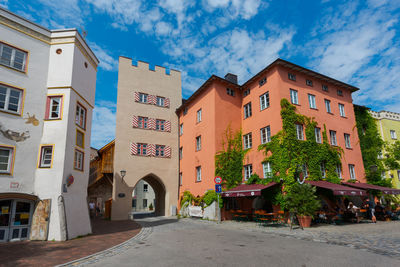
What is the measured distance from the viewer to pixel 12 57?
39.1ft

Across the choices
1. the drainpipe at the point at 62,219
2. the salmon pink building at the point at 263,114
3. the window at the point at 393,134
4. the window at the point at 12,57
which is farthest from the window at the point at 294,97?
the window at the point at 12,57

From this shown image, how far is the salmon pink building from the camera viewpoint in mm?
18547

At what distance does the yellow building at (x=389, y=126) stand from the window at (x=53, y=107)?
28.2 meters

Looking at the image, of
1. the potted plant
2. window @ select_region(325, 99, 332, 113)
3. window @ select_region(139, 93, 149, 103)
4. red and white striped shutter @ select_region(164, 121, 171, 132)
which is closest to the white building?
the potted plant

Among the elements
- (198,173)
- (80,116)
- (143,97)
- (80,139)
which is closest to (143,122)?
(143,97)

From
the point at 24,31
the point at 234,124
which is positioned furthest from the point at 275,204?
the point at 24,31

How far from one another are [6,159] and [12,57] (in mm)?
4879

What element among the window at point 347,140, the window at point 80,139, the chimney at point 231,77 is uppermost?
the chimney at point 231,77

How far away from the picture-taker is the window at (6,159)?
1087 centimetres

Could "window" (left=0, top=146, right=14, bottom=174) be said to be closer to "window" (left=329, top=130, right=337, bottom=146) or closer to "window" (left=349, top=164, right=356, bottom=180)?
"window" (left=329, top=130, right=337, bottom=146)

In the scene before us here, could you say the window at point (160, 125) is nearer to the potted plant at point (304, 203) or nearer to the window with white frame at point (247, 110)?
the window with white frame at point (247, 110)

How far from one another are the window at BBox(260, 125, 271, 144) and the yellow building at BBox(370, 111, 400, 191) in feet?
48.3

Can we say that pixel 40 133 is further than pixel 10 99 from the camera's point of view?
Yes

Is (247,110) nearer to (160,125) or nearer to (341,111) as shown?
(341,111)
